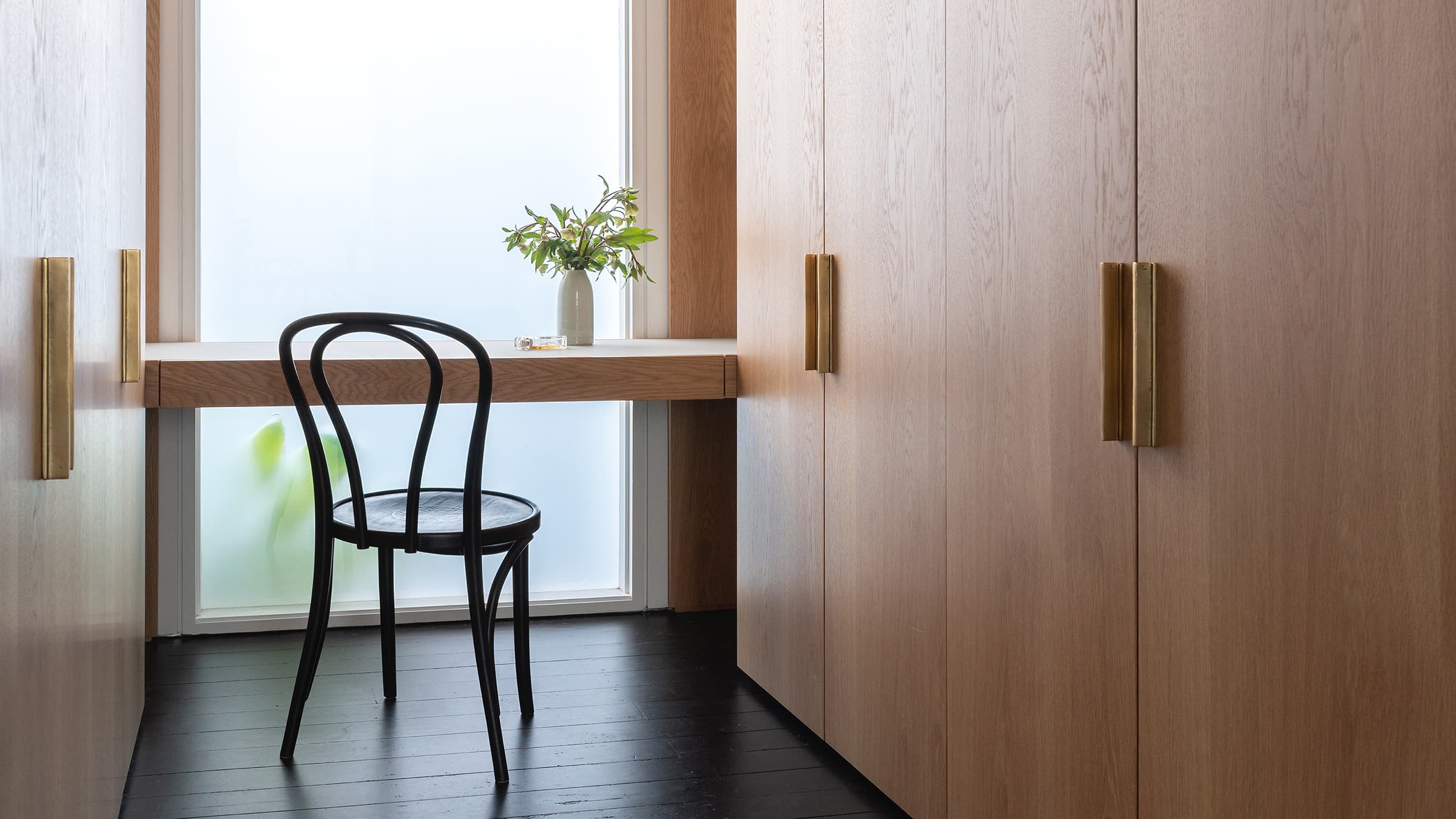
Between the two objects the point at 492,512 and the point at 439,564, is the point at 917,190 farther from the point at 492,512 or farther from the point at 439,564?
the point at 439,564

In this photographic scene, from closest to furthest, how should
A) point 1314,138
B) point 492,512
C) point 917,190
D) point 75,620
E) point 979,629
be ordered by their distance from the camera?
point 1314,138
point 75,620
point 979,629
point 917,190
point 492,512

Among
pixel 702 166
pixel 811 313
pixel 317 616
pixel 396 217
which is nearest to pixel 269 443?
pixel 396 217

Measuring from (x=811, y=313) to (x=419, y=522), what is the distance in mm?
904

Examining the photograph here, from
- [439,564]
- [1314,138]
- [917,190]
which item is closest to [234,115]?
[439,564]

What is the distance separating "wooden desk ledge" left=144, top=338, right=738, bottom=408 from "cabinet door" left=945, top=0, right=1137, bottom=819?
3.66 feet

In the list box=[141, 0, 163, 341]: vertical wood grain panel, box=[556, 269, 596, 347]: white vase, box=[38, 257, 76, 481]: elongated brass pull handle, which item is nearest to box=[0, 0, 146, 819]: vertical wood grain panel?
box=[38, 257, 76, 481]: elongated brass pull handle

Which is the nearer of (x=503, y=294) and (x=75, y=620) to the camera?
(x=75, y=620)

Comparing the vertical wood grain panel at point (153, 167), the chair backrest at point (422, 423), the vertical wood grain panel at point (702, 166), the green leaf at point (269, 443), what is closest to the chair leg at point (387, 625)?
the chair backrest at point (422, 423)

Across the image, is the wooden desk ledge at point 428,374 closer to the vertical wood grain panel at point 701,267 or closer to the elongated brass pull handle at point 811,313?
the vertical wood grain panel at point 701,267

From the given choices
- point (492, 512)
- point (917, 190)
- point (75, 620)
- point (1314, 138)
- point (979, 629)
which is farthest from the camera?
point (492, 512)

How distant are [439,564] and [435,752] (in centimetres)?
109

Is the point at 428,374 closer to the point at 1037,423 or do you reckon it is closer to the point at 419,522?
the point at 419,522

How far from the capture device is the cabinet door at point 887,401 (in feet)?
6.62

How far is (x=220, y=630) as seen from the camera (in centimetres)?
329
